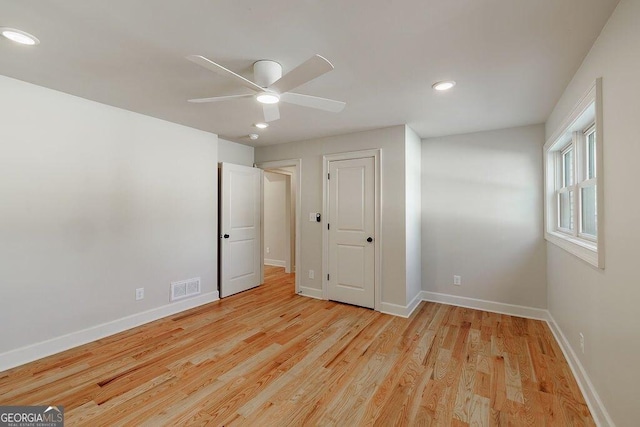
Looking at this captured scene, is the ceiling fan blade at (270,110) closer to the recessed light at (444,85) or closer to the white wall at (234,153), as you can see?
the recessed light at (444,85)

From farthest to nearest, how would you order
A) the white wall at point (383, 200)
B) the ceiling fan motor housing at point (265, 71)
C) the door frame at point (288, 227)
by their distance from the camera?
the door frame at point (288, 227)
the white wall at point (383, 200)
the ceiling fan motor housing at point (265, 71)

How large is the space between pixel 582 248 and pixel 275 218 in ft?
17.5

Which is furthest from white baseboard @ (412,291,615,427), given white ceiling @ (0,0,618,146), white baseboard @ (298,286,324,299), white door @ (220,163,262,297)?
white door @ (220,163,262,297)

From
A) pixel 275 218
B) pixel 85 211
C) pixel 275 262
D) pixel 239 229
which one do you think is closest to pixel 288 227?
pixel 275 218

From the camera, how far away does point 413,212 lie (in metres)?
3.87

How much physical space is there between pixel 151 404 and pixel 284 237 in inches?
180

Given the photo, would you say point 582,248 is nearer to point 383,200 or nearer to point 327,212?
point 383,200

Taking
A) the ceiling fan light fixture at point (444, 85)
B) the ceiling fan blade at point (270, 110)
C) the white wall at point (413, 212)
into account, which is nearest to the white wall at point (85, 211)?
the ceiling fan blade at point (270, 110)

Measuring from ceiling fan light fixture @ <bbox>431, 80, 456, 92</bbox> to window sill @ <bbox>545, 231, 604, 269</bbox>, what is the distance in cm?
159

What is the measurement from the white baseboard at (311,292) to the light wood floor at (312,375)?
856 millimetres

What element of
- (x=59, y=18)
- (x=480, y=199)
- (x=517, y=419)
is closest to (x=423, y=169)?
(x=480, y=199)

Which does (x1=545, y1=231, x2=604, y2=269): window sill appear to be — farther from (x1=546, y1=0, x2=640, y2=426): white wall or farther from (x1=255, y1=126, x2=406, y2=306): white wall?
(x1=255, y1=126, x2=406, y2=306): white wall

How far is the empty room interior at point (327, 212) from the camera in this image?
164 centimetres

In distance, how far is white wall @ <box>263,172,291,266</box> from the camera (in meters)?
6.43
